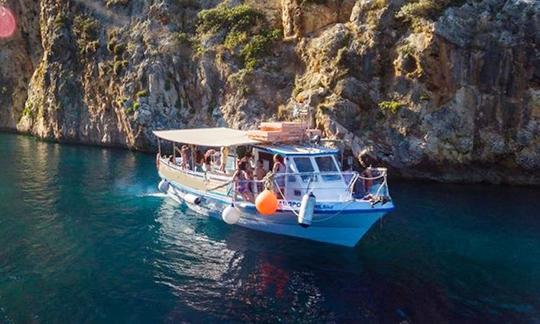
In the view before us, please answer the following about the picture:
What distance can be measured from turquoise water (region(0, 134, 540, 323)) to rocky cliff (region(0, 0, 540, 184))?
6.48m

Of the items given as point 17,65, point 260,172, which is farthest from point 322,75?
point 17,65

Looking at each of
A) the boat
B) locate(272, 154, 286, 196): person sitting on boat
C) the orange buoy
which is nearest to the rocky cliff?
the boat

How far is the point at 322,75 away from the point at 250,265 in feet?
74.3

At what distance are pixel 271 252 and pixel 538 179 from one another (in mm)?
23089

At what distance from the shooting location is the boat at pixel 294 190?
20.2 meters

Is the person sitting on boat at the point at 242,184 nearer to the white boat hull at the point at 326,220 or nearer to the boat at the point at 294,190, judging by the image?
the boat at the point at 294,190

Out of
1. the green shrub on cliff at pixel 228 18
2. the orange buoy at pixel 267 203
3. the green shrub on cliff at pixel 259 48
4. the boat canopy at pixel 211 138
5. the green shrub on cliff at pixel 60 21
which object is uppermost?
the green shrub on cliff at pixel 60 21

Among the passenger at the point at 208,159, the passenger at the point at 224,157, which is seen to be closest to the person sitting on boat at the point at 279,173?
the passenger at the point at 224,157

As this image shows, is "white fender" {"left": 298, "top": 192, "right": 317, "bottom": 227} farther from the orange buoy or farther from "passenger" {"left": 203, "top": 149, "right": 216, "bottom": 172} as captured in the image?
"passenger" {"left": 203, "top": 149, "right": 216, "bottom": 172}

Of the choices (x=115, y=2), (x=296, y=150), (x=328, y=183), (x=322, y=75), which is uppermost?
(x=115, y=2)

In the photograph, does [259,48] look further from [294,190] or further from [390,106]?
[294,190]

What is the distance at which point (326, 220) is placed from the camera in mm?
20594

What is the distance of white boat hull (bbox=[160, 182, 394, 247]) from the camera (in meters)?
20.0

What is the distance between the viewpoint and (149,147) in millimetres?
47688
